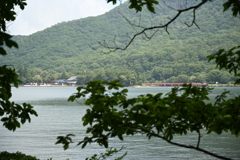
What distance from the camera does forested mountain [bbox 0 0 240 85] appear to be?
130500mm

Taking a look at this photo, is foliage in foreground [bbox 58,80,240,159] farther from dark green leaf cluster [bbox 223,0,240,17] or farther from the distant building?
the distant building

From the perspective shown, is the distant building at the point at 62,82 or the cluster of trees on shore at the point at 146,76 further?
the distant building at the point at 62,82

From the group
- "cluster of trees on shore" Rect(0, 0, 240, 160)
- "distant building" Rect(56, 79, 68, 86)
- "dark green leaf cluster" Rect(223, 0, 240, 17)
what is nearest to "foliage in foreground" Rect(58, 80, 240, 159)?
"cluster of trees on shore" Rect(0, 0, 240, 160)

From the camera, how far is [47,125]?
81.7 ft

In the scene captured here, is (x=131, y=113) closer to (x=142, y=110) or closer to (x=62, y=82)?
Result: (x=142, y=110)

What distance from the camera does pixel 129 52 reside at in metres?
157

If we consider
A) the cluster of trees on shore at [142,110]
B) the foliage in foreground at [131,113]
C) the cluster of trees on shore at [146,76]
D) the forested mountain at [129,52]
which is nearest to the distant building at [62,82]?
the forested mountain at [129,52]

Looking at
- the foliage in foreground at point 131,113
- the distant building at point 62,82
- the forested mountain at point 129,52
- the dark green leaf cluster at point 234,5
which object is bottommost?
the distant building at point 62,82

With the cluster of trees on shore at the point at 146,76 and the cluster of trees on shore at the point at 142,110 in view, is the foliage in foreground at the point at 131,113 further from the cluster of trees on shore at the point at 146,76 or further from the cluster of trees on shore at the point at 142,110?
the cluster of trees on shore at the point at 146,76

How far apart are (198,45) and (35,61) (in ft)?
243

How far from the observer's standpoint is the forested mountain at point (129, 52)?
130500 millimetres

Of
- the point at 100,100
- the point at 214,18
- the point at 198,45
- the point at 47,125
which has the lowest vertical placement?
the point at 47,125

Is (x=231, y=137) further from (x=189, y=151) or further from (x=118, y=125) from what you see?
(x=118, y=125)

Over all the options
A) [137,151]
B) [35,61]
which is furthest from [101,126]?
[35,61]
